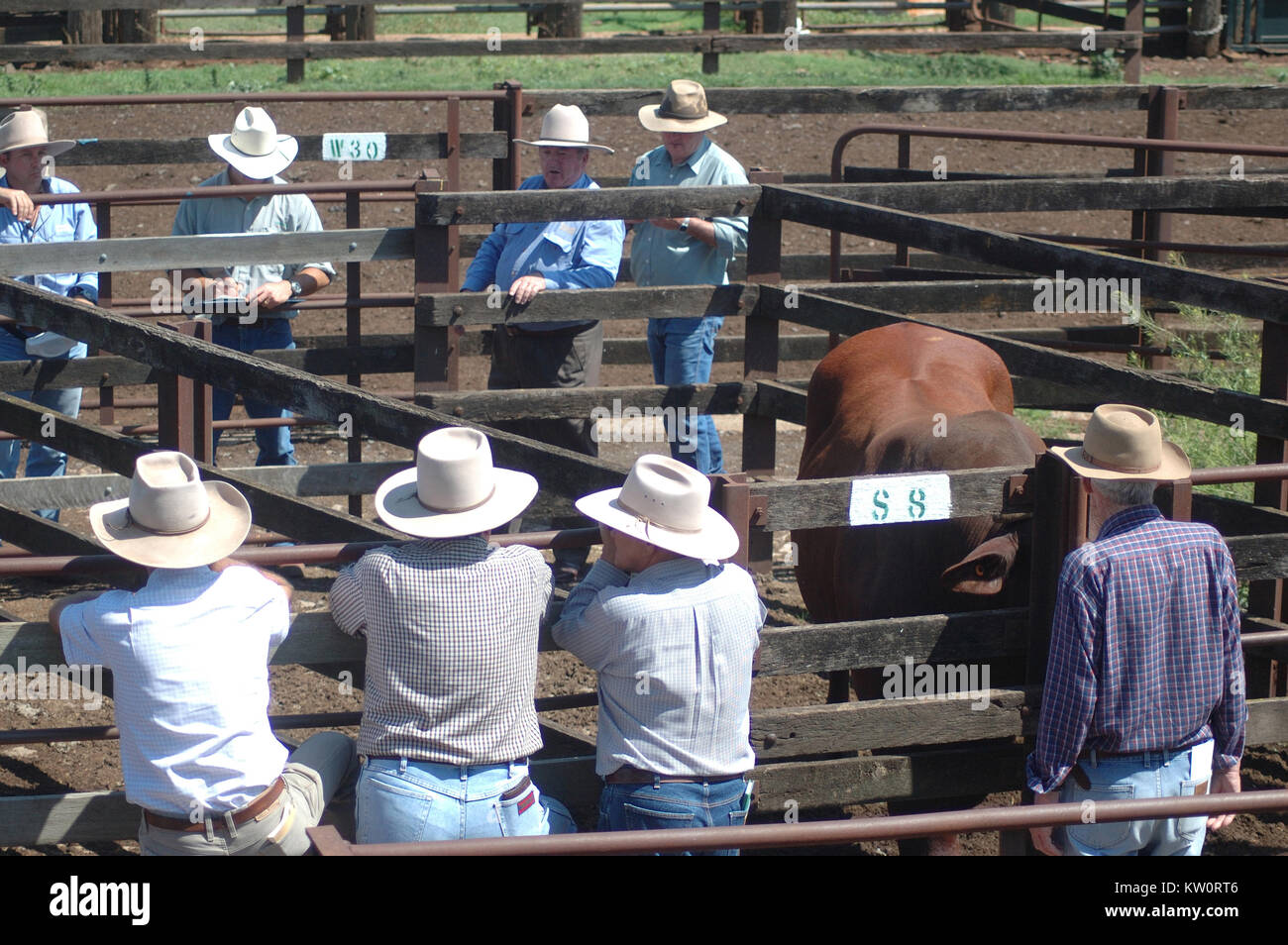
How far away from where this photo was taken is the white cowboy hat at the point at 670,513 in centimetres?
318


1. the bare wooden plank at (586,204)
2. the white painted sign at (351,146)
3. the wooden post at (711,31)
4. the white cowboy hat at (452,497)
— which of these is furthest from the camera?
the wooden post at (711,31)

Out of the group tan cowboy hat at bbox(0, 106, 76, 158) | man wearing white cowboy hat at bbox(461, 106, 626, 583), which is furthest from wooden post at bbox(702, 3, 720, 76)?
tan cowboy hat at bbox(0, 106, 76, 158)

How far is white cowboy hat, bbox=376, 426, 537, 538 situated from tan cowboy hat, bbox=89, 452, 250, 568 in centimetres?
36

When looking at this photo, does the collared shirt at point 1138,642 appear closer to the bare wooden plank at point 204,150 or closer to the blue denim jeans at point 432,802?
the blue denim jeans at point 432,802

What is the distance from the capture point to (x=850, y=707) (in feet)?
12.9

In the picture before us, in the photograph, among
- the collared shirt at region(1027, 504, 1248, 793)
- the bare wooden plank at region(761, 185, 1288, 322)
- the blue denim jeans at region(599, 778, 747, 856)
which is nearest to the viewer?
the blue denim jeans at region(599, 778, 747, 856)

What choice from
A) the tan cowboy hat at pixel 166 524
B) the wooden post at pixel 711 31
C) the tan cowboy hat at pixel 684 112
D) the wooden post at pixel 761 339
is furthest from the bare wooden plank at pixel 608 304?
the wooden post at pixel 711 31

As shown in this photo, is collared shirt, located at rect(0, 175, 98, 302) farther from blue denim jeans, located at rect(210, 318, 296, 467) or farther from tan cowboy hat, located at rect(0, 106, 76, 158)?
blue denim jeans, located at rect(210, 318, 296, 467)

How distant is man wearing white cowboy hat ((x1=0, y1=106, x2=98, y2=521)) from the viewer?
20.7ft

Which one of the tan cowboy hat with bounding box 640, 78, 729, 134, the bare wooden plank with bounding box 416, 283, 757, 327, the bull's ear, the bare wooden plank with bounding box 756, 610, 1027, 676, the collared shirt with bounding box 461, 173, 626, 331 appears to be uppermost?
the tan cowboy hat with bounding box 640, 78, 729, 134

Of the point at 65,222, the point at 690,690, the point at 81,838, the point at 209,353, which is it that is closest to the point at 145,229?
the point at 65,222

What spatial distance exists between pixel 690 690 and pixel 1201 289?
9.05 feet

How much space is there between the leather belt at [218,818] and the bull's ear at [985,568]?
1.86 m

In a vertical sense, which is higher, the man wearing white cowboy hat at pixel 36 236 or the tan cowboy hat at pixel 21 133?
the tan cowboy hat at pixel 21 133
